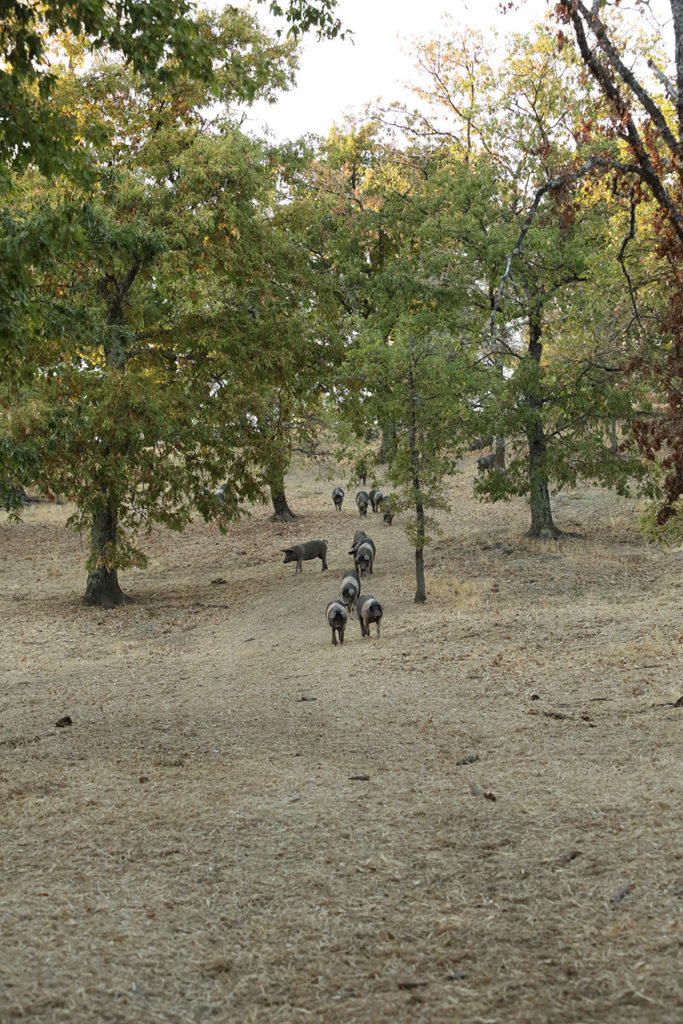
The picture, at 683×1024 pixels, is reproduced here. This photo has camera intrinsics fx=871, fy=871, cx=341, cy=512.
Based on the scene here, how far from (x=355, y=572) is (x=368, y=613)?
14.6 ft

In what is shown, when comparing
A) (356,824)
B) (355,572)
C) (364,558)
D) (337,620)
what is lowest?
(356,824)

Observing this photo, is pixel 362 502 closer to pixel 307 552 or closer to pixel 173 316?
pixel 307 552

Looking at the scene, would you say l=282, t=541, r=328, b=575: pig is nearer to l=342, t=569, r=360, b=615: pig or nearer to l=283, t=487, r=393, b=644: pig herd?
l=283, t=487, r=393, b=644: pig herd

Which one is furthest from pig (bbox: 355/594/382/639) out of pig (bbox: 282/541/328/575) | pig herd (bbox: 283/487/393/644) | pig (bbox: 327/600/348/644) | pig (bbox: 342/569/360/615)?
pig (bbox: 282/541/328/575)

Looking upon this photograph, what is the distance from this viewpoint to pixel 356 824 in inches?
262

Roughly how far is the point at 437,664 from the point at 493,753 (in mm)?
4345

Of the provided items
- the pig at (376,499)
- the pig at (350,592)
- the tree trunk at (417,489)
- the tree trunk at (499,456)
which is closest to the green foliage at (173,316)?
the tree trunk at (417,489)

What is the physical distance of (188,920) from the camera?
5.16 meters

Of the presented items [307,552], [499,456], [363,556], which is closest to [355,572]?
[363,556]

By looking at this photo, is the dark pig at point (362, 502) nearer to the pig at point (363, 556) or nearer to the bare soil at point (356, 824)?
the pig at point (363, 556)

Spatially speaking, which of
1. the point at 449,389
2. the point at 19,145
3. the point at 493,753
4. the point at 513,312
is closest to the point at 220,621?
the point at 449,389

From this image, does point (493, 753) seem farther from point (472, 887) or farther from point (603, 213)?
point (603, 213)

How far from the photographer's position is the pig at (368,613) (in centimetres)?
1506

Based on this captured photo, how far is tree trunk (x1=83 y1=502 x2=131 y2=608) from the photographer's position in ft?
65.8
